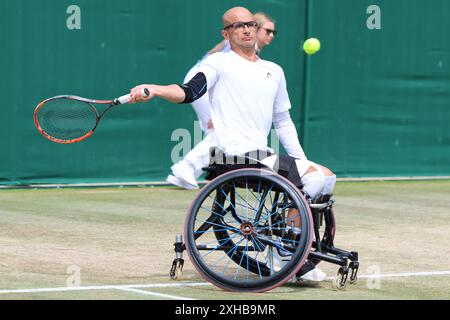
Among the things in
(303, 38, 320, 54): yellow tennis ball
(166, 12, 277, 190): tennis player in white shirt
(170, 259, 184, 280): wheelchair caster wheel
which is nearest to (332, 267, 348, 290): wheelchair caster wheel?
(170, 259, 184, 280): wheelchair caster wheel

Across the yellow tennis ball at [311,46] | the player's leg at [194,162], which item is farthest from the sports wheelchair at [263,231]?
the yellow tennis ball at [311,46]

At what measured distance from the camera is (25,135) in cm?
1139

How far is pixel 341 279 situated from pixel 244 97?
113 cm

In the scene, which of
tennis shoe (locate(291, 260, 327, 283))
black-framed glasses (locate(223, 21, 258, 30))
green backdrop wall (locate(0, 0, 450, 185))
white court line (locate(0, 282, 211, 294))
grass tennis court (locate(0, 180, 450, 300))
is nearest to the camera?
white court line (locate(0, 282, 211, 294))

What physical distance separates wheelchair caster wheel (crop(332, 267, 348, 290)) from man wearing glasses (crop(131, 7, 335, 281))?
0.16 meters

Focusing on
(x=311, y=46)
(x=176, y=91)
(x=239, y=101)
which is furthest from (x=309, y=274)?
(x=311, y=46)

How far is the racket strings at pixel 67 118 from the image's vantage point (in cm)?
634

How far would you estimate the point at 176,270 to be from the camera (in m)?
6.47

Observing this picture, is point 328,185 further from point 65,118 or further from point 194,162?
point 194,162

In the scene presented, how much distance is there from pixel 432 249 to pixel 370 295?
6.64 ft

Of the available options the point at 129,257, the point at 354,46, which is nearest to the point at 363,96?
the point at 354,46

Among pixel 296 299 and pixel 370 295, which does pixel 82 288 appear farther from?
pixel 370 295

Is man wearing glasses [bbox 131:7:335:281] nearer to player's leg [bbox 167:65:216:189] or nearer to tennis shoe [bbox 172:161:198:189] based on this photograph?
player's leg [bbox 167:65:216:189]

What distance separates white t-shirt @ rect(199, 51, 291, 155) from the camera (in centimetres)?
629
